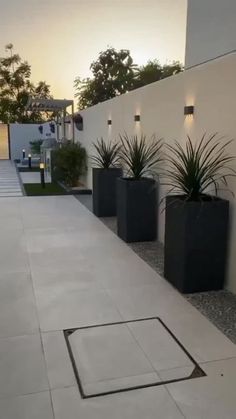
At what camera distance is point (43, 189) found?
32.0ft

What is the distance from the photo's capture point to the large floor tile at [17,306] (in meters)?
2.77

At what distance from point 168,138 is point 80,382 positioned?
341 cm

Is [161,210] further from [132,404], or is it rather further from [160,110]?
[132,404]

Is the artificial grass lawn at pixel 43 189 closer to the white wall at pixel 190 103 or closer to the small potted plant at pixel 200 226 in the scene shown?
the white wall at pixel 190 103

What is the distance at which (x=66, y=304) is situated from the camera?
3.18 metres

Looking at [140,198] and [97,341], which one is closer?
[97,341]

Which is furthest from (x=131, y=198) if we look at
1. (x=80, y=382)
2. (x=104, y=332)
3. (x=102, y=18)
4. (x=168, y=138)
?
(x=102, y=18)

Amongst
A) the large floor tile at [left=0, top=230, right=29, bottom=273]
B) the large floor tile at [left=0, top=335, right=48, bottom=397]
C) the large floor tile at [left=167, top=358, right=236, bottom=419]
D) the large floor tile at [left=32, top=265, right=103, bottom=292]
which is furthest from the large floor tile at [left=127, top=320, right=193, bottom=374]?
the large floor tile at [left=0, top=230, right=29, bottom=273]

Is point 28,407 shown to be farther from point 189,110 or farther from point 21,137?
point 21,137

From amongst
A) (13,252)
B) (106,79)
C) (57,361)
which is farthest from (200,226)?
(106,79)

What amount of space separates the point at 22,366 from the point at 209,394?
117 cm

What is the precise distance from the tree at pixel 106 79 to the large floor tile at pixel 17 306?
79.9ft

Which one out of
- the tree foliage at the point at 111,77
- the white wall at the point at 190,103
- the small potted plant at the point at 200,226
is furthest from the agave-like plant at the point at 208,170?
the tree foliage at the point at 111,77

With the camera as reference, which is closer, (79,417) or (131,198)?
(79,417)
